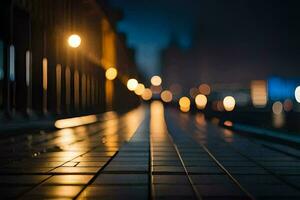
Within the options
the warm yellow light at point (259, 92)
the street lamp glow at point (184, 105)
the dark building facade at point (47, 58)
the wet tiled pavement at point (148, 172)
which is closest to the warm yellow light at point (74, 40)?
the dark building facade at point (47, 58)

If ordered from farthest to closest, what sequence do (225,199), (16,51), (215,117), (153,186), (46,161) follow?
(215,117), (16,51), (46,161), (153,186), (225,199)

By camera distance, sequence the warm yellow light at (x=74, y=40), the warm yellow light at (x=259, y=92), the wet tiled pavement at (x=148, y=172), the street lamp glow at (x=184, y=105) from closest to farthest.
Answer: the wet tiled pavement at (x=148, y=172) < the warm yellow light at (x=74, y=40) < the street lamp glow at (x=184, y=105) < the warm yellow light at (x=259, y=92)

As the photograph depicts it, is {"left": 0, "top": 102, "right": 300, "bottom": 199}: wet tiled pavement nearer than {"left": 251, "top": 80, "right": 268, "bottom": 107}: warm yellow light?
Yes

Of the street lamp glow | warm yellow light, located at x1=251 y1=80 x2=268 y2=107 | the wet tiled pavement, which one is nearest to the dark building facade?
the wet tiled pavement

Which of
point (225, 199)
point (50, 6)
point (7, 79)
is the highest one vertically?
point (50, 6)

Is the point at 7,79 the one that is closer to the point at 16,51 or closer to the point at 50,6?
the point at 16,51

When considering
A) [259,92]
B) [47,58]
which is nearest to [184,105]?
[259,92]

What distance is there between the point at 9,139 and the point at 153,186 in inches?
548

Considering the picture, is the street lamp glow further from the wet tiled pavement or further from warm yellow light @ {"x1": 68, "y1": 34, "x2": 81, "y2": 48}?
the wet tiled pavement

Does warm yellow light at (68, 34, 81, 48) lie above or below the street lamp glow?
above

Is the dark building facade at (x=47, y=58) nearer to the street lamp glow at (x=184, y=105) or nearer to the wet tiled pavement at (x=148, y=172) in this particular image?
the wet tiled pavement at (x=148, y=172)

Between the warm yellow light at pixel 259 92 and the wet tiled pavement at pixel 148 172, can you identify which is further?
the warm yellow light at pixel 259 92

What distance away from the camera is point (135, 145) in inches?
820

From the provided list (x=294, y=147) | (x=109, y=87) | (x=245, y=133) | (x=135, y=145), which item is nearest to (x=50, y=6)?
(x=245, y=133)
